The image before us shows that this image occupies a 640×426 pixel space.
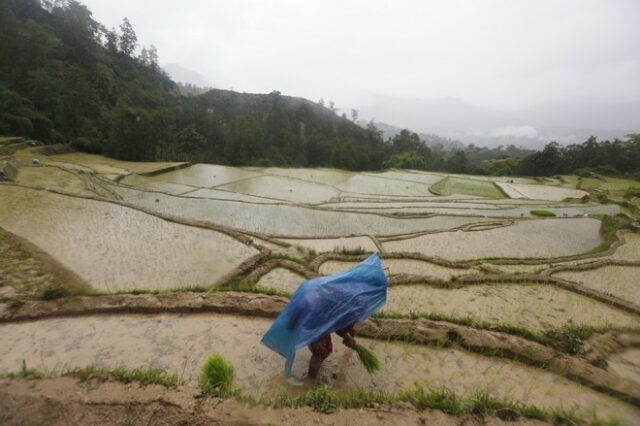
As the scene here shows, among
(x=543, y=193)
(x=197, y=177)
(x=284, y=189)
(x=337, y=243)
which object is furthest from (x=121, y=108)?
(x=543, y=193)

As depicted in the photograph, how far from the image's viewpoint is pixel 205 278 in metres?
5.32

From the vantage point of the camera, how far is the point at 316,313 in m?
2.54

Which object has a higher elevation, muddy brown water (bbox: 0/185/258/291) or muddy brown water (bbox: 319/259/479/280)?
muddy brown water (bbox: 0/185/258/291)

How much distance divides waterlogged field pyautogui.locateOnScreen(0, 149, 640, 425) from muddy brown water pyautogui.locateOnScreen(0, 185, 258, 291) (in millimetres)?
40

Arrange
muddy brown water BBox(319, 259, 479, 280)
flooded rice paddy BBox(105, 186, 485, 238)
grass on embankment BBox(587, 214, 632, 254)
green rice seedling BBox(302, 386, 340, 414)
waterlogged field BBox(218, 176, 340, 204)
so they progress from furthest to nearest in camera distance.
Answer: waterlogged field BBox(218, 176, 340, 204), flooded rice paddy BBox(105, 186, 485, 238), grass on embankment BBox(587, 214, 632, 254), muddy brown water BBox(319, 259, 479, 280), green rice seedling BBox(302, 386, 340, 414)

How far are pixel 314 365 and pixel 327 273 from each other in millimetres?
3345

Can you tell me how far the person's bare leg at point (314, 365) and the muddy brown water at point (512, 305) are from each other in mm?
2220

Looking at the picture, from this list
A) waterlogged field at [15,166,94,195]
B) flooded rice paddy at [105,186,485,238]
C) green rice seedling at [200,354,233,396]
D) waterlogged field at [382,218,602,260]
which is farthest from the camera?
waterlogged field at [15,166,94,195]

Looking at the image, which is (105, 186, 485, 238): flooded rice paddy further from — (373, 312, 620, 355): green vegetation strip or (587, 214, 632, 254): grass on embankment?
(373, 312, 620, 355): green vegetation strip

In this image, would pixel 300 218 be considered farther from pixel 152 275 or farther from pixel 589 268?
pixel 589 268

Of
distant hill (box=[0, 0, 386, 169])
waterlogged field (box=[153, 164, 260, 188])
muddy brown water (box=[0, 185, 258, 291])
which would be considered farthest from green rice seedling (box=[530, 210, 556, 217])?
distant hill (box=[0, 0, 386, 169])

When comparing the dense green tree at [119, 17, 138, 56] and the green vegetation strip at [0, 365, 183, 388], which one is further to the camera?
the dense green tree at [119, 17, 138, 56]

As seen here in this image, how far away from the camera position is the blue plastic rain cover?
8.32ft

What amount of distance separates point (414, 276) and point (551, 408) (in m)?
3.34
